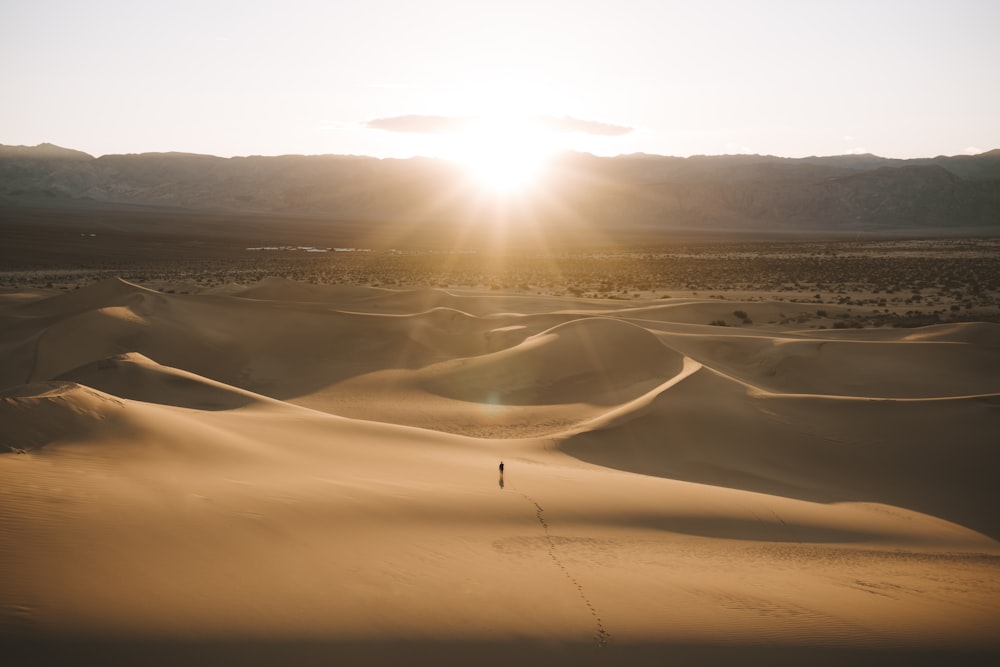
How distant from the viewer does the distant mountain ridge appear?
389 feet

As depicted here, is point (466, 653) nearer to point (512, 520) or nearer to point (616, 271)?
point (512, 520)

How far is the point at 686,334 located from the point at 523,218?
104 metres

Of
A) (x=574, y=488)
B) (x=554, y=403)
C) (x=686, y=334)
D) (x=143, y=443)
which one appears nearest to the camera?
(x=143, y=443)

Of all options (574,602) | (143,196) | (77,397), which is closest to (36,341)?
(77,397)

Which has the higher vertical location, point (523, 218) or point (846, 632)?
point (523, 218)

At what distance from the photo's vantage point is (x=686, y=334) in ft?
63.2

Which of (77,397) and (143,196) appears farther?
(143,196)

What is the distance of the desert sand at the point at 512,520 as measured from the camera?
4336 mm

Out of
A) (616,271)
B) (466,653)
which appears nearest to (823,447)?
(466,653)

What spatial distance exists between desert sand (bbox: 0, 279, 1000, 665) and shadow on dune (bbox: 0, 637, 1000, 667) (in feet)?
0.05

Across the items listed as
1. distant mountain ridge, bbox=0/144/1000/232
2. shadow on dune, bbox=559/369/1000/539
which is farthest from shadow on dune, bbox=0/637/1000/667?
distant mountain ridge, bbox=0/144/1000/232

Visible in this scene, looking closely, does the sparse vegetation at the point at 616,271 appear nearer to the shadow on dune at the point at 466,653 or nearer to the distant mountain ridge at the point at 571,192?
the shadow on dune at the point at 466,653

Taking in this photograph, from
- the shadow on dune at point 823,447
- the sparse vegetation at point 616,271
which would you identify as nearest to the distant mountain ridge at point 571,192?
the sparse vegetation at point 616,271

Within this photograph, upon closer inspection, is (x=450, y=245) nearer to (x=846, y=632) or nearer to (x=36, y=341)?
(x=36, y=341)
